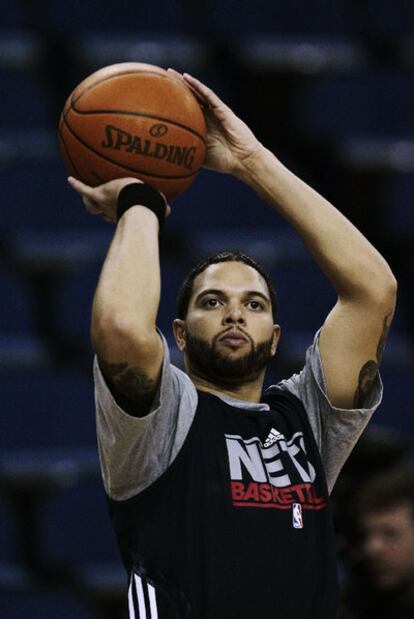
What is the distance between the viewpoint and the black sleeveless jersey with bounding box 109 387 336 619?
308 cm

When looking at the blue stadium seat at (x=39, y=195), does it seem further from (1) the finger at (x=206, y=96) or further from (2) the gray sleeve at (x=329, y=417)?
(2) the gray sleeve at (x=329, y=417)

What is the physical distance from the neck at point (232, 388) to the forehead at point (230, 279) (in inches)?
9.7

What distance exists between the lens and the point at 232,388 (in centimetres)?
348

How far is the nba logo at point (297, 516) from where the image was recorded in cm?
323

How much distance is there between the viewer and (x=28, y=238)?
6852mm

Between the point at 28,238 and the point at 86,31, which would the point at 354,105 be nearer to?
the point at 86,31

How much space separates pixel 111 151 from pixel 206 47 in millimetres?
4515

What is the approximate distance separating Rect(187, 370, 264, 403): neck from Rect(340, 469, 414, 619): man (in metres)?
0.88

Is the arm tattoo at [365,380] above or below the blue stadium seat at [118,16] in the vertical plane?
below

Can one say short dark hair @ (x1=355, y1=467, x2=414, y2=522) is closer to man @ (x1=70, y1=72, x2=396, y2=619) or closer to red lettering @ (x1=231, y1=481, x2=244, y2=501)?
man @ (x1=70, y1=72, x2=396, y2=619)

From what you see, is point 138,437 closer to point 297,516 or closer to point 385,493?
point 297,516

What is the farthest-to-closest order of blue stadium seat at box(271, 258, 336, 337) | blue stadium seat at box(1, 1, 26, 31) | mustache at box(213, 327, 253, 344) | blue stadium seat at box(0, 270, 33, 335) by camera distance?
blue stadium seat at box(1, 1, 26, 31) → blue stadium seat at box(271, 258, 336, 337) → blue stadium seat at box(0, 270, 33, 335) → mustache at box(213, 327, 253, 344)

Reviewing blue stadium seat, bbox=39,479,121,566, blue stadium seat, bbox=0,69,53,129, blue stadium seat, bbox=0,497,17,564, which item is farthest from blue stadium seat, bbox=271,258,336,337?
blue stadium seat, bbox=0,497,17,564

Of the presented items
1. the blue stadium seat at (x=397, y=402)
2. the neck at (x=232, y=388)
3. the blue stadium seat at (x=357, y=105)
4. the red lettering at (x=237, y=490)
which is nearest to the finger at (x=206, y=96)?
Answer: the neck at (x=232, y=388)
